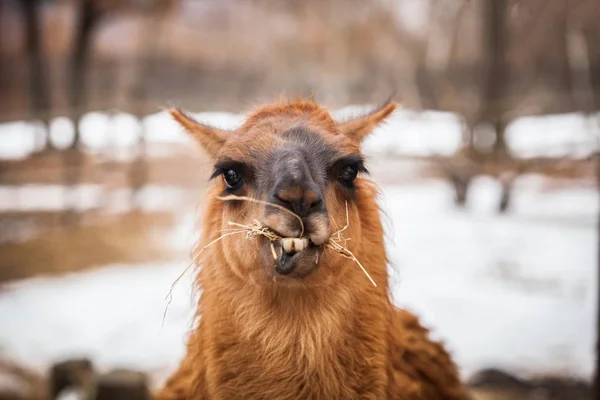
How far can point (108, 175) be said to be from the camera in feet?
15.1

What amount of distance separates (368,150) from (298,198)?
8.21 ft

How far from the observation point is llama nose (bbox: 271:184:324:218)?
5.60 ft

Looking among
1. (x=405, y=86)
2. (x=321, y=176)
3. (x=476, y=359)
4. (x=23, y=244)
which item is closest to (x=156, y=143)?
(x=23, y=244)

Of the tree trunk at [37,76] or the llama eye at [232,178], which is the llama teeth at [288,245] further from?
the tree trunk at [37,76]

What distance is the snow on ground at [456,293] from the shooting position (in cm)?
417

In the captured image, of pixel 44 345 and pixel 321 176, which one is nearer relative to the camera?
pixel 321 176

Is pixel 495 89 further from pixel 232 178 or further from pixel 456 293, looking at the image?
pixel 232 178

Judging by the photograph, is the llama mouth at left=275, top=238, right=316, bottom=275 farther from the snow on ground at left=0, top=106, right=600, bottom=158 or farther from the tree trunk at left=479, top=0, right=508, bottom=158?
the tree trunk at left=479, top=0, right=508, bottom=158

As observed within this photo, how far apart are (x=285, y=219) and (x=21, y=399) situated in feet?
13.1

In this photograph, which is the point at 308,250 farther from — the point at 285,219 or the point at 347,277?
the point at 347,277

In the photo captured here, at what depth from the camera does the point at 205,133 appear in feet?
7.38

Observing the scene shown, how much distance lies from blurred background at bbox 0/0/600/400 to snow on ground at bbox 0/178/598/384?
2 centimetres

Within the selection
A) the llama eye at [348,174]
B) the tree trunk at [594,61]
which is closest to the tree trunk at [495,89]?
the tree trunk at [594,61]

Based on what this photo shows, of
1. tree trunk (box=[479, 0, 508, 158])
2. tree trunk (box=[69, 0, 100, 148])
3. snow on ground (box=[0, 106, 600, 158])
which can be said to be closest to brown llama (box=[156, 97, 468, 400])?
snow on ground (box=[0, 106, 600, 158])
